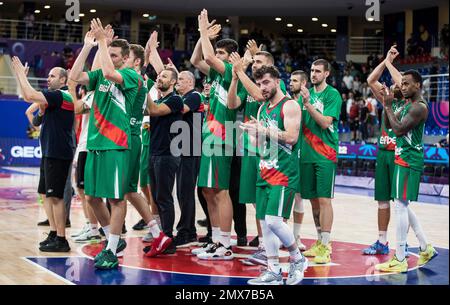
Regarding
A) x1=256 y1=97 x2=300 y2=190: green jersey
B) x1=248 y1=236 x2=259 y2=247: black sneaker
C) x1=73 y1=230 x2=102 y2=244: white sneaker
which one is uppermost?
x1=256 y1=97 x2=300 y2=190: green jersey

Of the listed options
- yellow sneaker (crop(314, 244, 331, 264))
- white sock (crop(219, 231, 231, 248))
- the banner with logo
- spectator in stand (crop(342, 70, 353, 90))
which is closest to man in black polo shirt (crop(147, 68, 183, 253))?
white sock (crop(219, 231, 231, 248))

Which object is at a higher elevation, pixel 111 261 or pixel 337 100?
pixel 337 100

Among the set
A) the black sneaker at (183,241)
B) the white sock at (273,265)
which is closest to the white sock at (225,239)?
the black sneaker at (183,241)

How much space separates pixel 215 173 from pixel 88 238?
2.17 m

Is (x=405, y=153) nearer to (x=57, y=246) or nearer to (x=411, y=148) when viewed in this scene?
(x=411, y=148)

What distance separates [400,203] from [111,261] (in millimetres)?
3238

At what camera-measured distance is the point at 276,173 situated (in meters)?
6.84

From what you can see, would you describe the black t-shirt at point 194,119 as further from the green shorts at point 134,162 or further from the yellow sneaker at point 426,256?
the yellow sneaker at point 426,256

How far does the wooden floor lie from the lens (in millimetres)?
7211

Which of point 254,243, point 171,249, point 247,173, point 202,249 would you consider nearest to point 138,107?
point 247,173

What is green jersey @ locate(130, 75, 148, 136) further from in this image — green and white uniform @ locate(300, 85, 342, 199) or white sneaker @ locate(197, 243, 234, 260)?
green and white uniform @ locate(300, 85, 342, 199)
